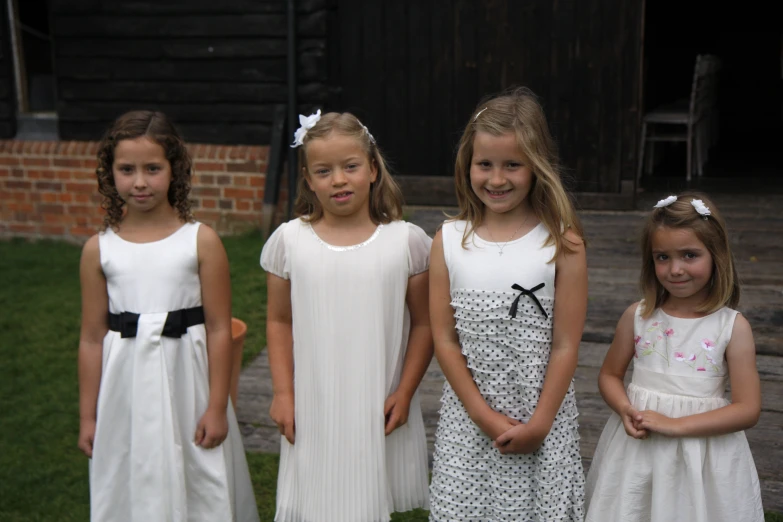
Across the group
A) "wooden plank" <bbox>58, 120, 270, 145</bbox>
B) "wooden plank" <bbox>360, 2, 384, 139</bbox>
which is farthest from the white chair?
"wooden plank" <bbox>58, 120, 270, 145</bbox>

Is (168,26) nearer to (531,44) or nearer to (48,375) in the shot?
(531,44)

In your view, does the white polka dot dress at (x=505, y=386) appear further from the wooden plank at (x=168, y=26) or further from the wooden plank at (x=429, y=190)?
the wooden plank at (x=168, y=26)

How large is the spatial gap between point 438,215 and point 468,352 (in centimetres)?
402

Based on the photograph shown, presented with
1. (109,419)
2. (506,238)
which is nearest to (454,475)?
(506,238)

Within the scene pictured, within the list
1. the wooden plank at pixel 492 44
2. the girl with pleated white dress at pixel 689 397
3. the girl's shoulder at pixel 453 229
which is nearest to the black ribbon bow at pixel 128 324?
the girl's shoulder at pixel 453 229

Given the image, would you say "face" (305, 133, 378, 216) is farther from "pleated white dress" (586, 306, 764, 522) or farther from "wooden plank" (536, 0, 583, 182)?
"wooden plank" (536, 0, 583, 182)

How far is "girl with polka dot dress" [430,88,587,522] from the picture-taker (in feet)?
7.55

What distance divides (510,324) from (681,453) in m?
0.56

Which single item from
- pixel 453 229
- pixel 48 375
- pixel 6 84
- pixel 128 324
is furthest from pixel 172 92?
pixel 453 229

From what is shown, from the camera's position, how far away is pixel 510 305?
2.32 m

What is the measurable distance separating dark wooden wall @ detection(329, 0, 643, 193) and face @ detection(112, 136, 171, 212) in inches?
157

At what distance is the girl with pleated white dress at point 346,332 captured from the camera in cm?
244

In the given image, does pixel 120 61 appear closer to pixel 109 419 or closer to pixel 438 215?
pixel 438 215

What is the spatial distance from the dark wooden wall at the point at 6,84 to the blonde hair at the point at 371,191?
19.8 feet
